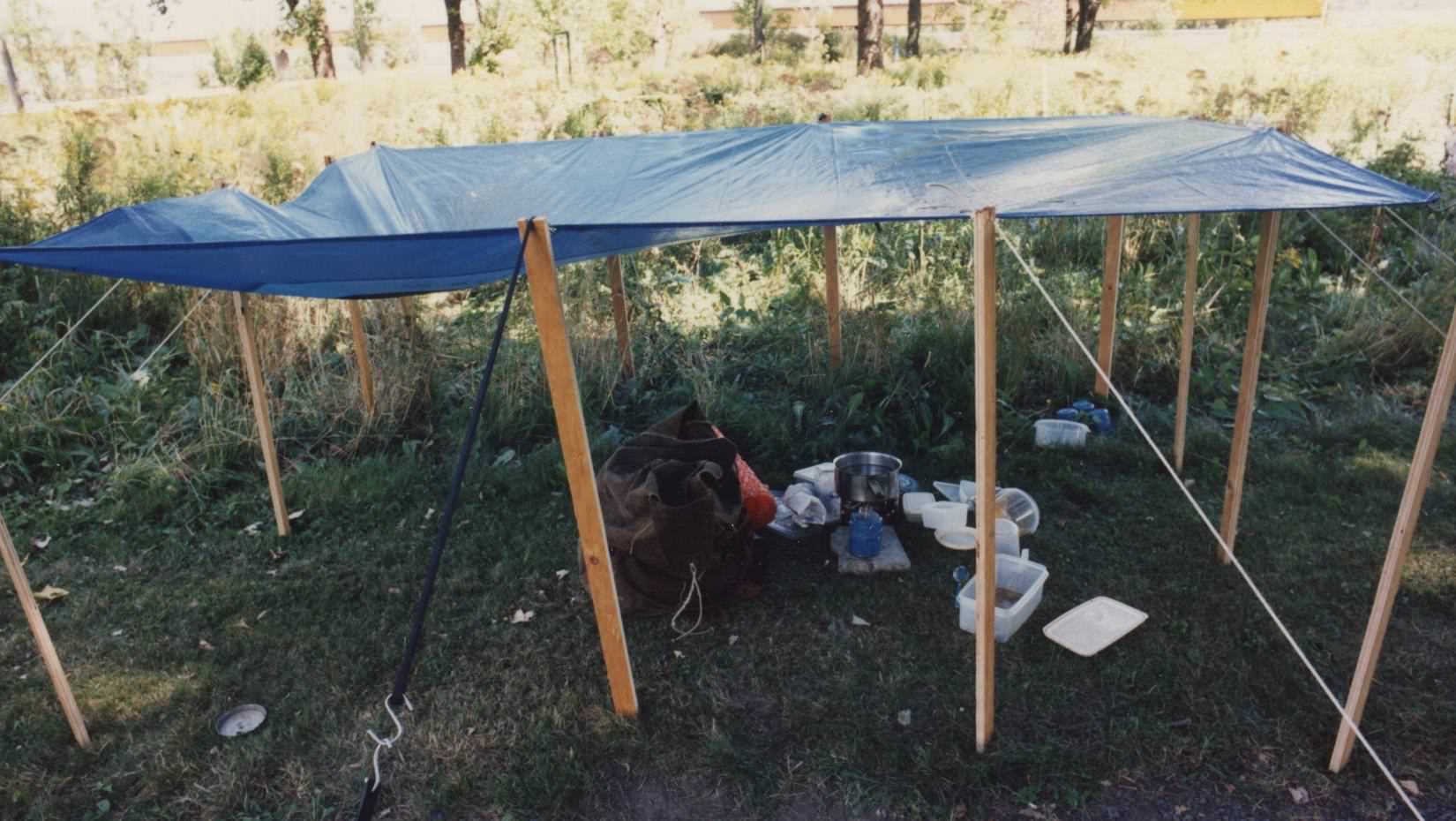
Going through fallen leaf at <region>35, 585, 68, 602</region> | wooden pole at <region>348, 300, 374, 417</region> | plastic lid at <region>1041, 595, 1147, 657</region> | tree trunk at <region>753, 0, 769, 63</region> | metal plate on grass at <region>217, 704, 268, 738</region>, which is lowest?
metal plate on grass at <region>217, 704, 268, 738</region>

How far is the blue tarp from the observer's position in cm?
261

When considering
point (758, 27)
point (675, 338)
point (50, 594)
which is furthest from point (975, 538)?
point (758, 27)

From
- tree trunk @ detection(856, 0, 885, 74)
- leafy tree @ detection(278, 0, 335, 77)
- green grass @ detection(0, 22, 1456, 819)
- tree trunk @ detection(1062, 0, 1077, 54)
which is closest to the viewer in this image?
green grass @ detection(0, 22, 1456, 819)

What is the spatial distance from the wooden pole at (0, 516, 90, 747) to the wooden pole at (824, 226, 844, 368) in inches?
154

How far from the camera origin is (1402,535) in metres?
2.39

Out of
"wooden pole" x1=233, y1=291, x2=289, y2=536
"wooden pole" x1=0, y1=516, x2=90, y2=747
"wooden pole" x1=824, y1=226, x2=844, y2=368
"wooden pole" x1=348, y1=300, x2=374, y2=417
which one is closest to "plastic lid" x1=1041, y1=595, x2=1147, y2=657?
"wooden pole" x1=824, y1=226, x2=844, y2=368

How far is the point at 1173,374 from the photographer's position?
5.46 metres

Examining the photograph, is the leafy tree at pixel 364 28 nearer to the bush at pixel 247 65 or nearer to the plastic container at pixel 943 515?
the bush at pixel 247 65

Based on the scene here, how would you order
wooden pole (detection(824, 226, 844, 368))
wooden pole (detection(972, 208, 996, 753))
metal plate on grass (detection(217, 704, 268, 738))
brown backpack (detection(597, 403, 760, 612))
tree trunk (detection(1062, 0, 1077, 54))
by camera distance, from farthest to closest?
1. tree trunk (detection(1062, 0, 1077, 54))
2. wooden pole (detection(824, 226, 844, 368))
3. brown backpack (detection(597, 403, 760, 612))
4. metal plate on grass (detection(217, 704, 268, 738))
5. wooden pole (detection(972, 208, 996, 753))

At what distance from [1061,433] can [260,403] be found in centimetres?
399

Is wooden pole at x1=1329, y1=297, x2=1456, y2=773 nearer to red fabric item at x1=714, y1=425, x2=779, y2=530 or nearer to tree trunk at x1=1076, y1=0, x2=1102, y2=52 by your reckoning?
red fabric item at x1=714, y1=425, x2=779, y2=530

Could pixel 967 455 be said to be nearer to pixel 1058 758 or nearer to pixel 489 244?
pixel 1058 758

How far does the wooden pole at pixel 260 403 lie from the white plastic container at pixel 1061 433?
3.85 m

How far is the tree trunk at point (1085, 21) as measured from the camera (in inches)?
715
